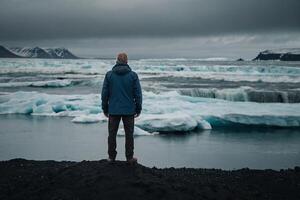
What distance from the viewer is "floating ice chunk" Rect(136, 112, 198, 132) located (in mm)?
13086

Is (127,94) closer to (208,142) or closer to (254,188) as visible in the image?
(254,188)

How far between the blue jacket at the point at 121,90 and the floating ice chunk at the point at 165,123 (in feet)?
25.2

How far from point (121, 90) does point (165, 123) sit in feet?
25.6

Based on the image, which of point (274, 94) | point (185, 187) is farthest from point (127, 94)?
point (274, 94)

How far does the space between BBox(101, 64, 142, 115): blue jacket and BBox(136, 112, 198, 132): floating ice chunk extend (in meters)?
7.69

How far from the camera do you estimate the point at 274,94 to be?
932 inches

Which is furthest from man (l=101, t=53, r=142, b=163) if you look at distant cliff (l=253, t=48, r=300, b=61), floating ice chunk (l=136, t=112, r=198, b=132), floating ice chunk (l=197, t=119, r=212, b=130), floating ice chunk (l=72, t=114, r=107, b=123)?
distant cliff (l=253, t=48, r=300, b=61)

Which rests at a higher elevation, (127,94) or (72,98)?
(127,94)

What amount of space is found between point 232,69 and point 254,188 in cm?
5098

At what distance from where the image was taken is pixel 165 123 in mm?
13086

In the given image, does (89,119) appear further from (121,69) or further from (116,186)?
(116,186)

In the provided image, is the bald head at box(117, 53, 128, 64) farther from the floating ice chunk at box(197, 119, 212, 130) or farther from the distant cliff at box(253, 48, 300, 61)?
the distant cliff at box(253, 48, 300, 61)

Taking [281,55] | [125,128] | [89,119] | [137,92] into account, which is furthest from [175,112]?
[281,55]

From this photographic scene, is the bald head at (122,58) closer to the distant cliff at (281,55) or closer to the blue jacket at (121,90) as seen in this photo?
the blue jacket at (121,90)
